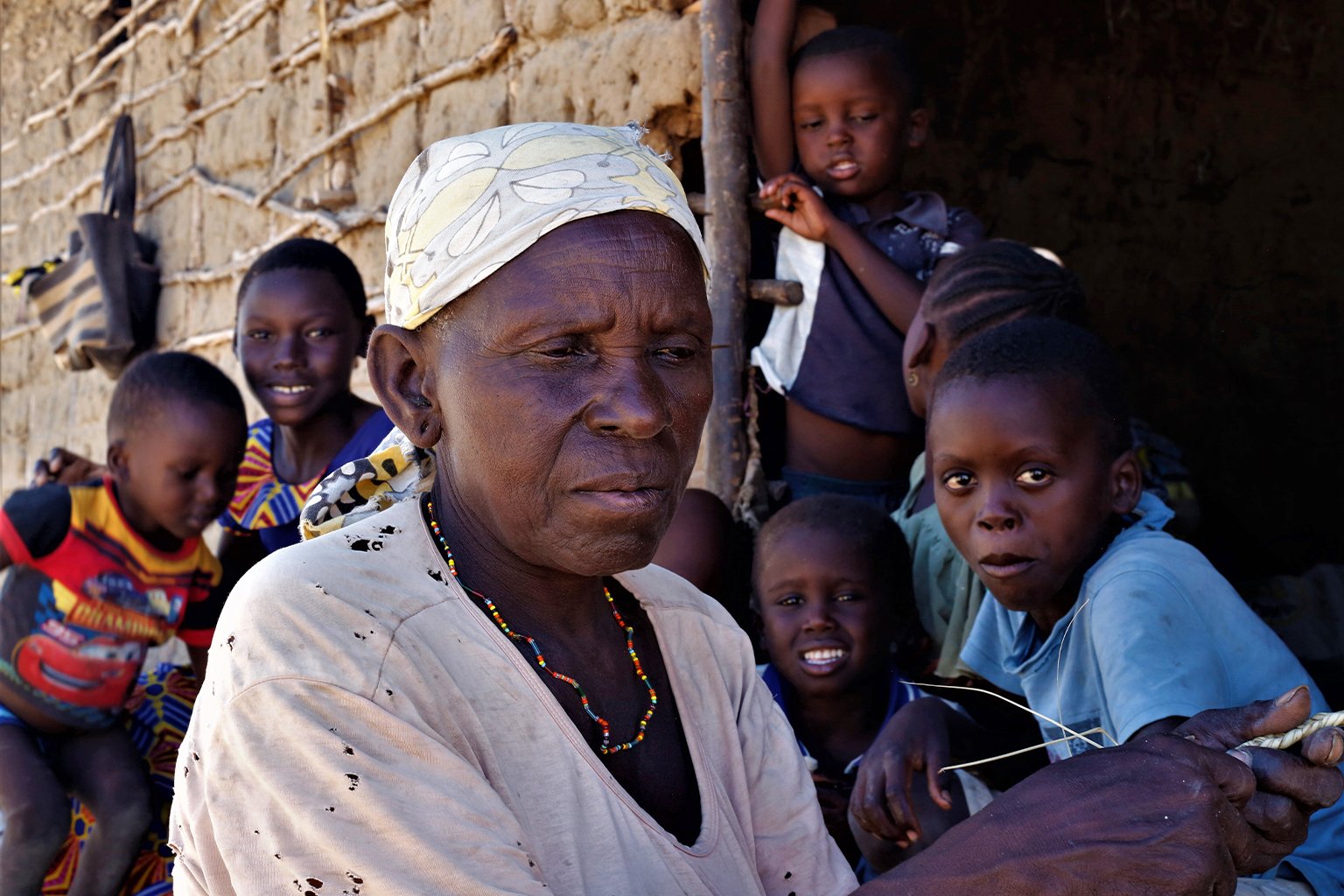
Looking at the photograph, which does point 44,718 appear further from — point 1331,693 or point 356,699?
point 1331,693

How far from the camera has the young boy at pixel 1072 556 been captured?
2.04 m

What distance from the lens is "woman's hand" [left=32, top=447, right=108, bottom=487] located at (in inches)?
159

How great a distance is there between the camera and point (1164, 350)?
5.53m

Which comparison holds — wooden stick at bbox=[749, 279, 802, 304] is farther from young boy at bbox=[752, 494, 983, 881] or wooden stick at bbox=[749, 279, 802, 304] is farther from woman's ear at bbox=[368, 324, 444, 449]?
woman's ear at bbox=[368, 324, 444, 449]

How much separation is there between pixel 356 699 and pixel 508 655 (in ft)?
0.74

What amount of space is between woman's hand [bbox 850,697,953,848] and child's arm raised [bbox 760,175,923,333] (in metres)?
1.51

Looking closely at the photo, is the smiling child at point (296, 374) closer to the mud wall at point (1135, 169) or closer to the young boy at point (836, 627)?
the mud wall at point (1135, 169)

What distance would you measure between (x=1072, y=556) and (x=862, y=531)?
803 millimetres

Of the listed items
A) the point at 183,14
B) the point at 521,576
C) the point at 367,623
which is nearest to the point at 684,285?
the point at 521,576

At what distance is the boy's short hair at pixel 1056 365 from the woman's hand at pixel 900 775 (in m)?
0.60

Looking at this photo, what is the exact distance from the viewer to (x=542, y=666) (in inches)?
61.0

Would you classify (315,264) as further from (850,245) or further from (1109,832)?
(1109,832)

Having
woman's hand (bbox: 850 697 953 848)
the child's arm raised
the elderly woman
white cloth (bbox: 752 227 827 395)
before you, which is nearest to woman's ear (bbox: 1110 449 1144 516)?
woman's hand (bbox: 850 697 953 848)

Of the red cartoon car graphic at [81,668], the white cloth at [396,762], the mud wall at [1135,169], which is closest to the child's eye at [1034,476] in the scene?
the white cloth at [396,762]
